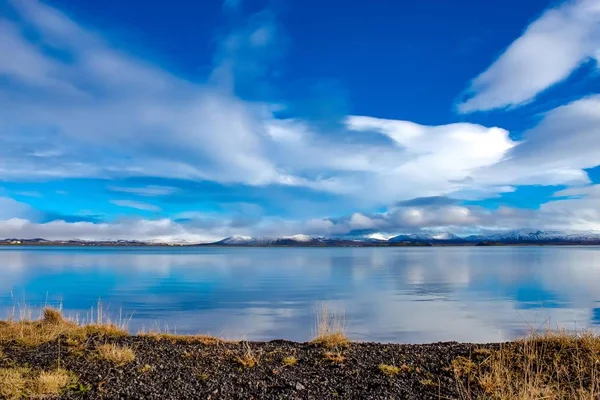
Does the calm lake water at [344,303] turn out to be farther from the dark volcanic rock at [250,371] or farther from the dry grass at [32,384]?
the dry grass at [32,384]

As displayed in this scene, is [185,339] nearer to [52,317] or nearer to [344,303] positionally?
[52,317]

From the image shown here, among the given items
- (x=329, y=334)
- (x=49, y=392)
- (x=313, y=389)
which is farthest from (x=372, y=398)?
(x=49, y=392)

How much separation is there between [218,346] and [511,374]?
5705 mm

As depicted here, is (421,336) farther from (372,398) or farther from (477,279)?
(477,279)

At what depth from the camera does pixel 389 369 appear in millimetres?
8062

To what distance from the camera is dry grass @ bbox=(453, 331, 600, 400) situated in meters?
7.07

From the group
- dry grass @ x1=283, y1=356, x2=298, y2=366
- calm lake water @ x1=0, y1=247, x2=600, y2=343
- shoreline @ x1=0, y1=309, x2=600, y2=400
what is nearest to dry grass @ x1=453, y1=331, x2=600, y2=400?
shoreline @ x1=0, y1=309, x2=600, y2=400

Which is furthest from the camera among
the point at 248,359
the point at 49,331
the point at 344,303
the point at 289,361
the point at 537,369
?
the point at 344,303

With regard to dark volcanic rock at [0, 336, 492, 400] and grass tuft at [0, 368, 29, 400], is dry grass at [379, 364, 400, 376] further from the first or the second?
grass tuft at [0, 368, 29, 400]

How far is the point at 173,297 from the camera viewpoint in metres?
26.7

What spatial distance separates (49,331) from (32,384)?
415cm

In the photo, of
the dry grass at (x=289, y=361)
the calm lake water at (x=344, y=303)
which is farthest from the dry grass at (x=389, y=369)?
the calm lake water at (x=344, y=303)

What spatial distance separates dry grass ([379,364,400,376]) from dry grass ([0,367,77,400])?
4.99m

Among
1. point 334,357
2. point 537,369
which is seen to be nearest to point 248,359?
point 334,357
